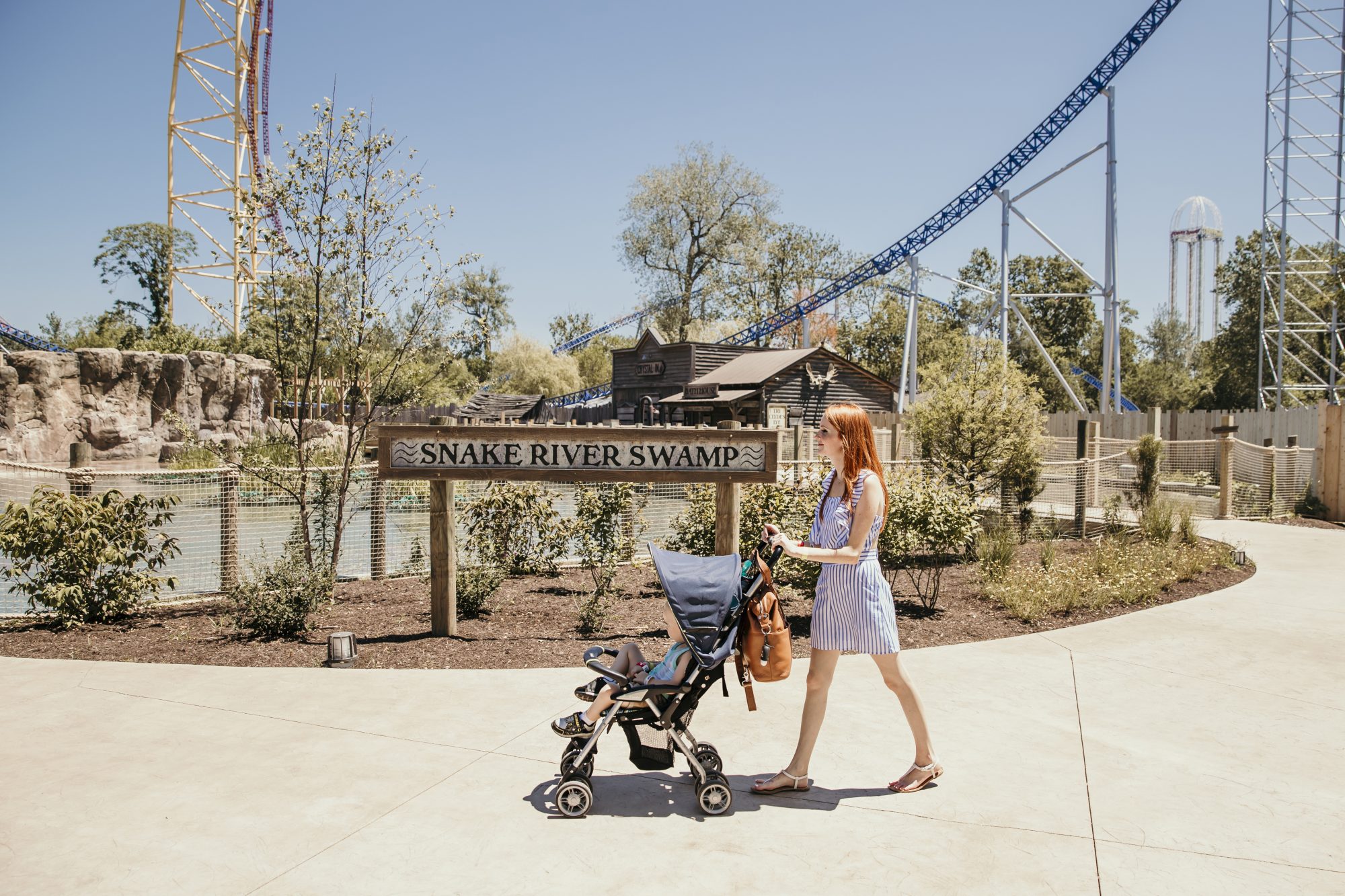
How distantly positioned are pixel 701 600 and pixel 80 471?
22.6 feet

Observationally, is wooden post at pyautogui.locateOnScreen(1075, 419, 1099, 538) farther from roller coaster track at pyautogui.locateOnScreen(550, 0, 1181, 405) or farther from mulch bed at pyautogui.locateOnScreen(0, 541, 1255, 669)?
roller coaster track at pyautogui.locateOnScreen(550, 0, 1181, 405)

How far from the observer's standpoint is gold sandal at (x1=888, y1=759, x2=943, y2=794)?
4.44 m

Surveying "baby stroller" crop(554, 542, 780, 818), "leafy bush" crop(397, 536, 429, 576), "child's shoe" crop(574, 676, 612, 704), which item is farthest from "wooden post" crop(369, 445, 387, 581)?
"baby stroller" crop(554, 542, 780, 818)

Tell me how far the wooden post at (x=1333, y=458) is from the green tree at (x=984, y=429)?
765cm

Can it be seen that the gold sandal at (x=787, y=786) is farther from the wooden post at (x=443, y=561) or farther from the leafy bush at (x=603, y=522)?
the leafy bush at (x=603, y=522)

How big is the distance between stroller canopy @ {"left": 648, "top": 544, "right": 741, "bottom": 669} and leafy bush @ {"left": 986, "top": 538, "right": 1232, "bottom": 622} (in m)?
5.29

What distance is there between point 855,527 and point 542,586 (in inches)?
250

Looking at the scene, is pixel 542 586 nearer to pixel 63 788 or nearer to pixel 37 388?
pixel 63 788

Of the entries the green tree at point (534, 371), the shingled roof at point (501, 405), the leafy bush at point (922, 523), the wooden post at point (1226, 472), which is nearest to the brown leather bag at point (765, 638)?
the leafy bush at point (922, 523)

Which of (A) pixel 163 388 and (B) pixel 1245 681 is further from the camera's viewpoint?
(A) pixel 163 388

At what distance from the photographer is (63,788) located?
4383 mm

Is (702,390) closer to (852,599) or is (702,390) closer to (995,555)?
(995,555)

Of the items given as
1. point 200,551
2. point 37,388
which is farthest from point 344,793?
point 37,388

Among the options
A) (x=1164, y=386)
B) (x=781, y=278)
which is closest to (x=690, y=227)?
(x=781, y=278)
